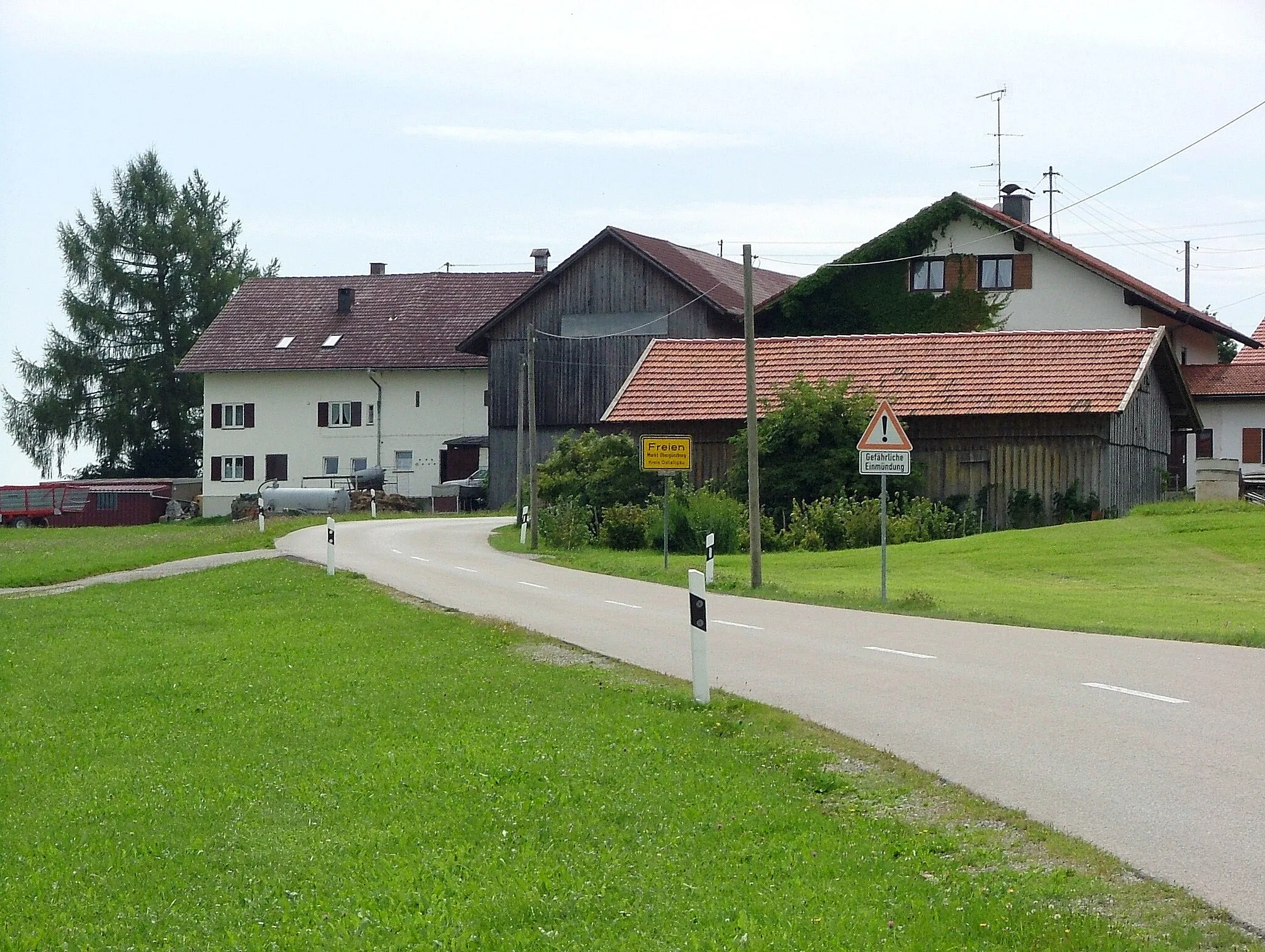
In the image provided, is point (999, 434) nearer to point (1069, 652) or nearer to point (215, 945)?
point (1069, 652)

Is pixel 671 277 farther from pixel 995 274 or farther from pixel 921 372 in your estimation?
pixel 921 372

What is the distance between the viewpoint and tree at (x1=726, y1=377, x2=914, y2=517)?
40.5 meters

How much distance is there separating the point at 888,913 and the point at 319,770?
4938 mm

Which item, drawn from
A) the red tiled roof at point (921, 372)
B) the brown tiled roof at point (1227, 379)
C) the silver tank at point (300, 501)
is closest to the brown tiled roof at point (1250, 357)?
the brown tiled roof at point (1227, 379)

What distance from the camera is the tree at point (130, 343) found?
277 feet

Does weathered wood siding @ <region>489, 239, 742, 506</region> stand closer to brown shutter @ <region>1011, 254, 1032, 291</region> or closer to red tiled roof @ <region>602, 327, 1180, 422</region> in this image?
brown shutter @ <region>1011, 254, 1032, 291</region>

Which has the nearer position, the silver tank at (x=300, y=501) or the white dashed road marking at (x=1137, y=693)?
the white dashed road marking at (x=1137, y=693)

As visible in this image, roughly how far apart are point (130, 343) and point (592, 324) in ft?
113

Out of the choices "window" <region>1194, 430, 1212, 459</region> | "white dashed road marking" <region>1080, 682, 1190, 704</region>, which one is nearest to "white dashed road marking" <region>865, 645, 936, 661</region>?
"white dashed road marking" <region>1080, 682, 1190, 704</region>

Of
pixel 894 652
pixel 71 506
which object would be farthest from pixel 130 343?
pixel 894 652

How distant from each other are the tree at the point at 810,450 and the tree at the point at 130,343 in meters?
50.9

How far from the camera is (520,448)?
2100 inches

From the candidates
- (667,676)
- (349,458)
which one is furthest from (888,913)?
(349,458)

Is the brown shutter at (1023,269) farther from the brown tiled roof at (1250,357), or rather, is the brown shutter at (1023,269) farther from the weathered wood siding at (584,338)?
the weathered wood siding at (584,338)
